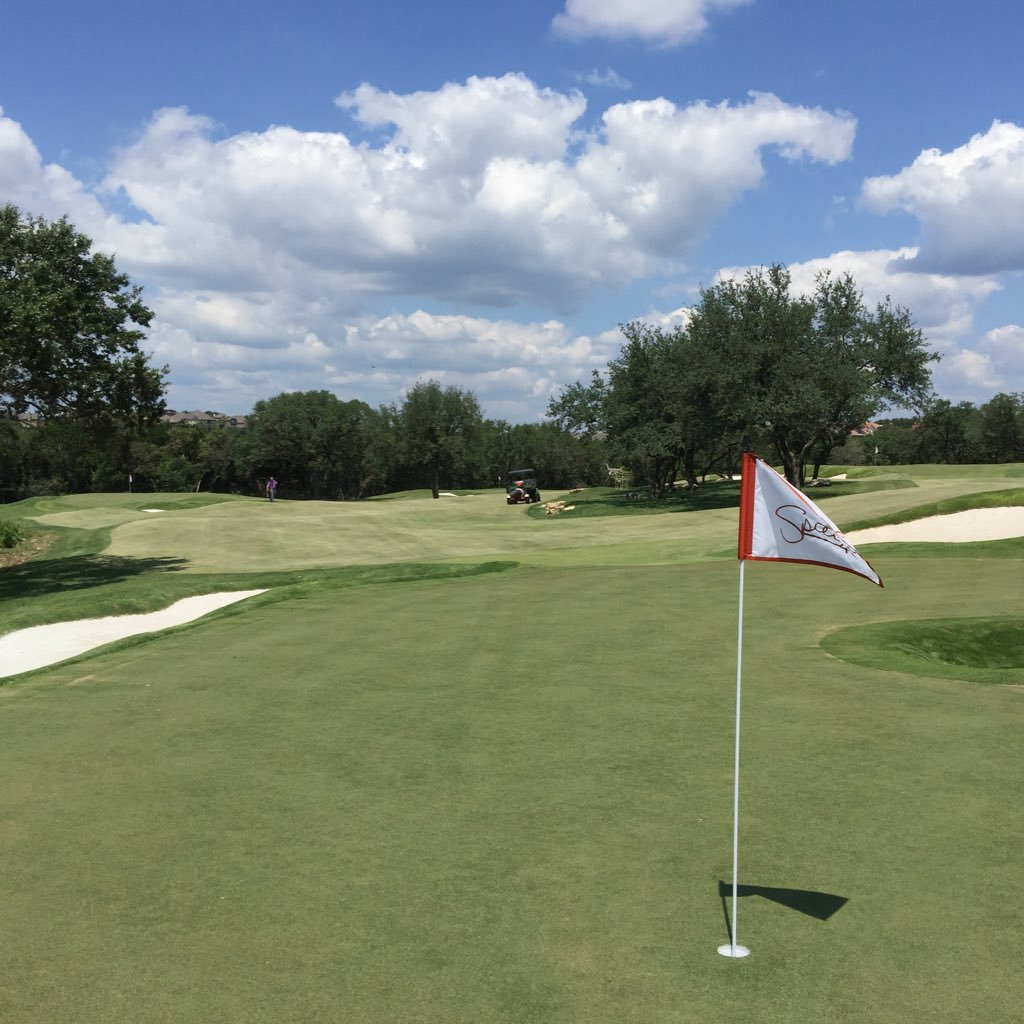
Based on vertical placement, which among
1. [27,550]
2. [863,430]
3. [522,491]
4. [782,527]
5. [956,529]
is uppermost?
[863,430]

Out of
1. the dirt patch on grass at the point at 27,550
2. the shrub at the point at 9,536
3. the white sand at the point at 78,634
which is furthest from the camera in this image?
the shrub at the point at 9,536

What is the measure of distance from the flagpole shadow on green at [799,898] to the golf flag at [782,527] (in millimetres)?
2275

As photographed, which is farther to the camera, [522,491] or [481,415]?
[481,415]

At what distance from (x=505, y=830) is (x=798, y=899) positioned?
2.42 meters

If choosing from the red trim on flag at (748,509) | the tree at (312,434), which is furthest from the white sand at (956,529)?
the tree at (312,434)

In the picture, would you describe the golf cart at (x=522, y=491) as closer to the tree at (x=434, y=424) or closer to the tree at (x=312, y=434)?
the tree at (x=434, y=424)

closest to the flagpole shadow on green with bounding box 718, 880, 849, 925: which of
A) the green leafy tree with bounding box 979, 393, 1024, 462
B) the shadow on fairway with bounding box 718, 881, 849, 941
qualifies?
the shadow on fairway with bounding box 718, 881, 849, 941

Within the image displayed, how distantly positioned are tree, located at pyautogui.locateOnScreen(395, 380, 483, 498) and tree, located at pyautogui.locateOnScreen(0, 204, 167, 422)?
63640 mm

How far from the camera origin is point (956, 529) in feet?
107

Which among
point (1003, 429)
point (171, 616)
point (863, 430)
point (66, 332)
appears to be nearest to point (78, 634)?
point (171, 616)

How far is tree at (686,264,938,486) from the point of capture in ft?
183

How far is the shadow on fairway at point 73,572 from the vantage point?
98.1 feet

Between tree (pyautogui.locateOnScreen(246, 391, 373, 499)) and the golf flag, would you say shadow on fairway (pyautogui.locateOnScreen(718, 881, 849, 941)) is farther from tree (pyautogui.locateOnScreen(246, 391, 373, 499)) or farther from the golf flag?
tree (pyautogui.locateOnScreen(246, 391, 373, 499))

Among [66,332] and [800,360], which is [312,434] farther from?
[66,332]
